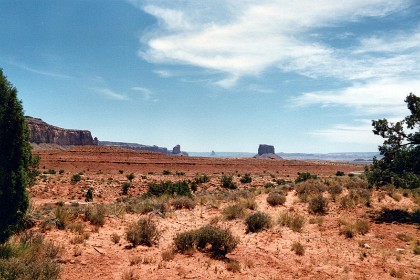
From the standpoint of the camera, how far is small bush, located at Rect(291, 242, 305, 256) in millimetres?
10827

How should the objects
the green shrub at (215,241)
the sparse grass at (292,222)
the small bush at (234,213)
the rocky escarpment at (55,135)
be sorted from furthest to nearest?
the rocky escarpment at (55,135) < the small bush at (234,213) < the sparse grass at (292,222) < the green shrub at (215,241)

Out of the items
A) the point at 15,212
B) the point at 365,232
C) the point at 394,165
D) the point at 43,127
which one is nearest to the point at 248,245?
the point at 365,232

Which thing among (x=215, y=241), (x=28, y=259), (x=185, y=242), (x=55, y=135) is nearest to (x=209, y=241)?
(x=215, y=241)

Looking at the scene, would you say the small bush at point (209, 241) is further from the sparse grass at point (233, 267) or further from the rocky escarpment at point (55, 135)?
the rocky escarpment at point (55, 135)

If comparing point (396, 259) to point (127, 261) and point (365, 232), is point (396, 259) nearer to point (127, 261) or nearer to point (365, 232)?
point (365, 232)

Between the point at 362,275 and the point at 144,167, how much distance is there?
181 feet

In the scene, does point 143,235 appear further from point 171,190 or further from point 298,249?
point 171,190

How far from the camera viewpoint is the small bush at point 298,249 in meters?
10.8

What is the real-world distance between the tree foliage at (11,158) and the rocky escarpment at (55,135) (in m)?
155

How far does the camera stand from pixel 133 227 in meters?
11.4

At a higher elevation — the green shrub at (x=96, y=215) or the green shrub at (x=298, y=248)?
the green shrub at (x=96, y=215)

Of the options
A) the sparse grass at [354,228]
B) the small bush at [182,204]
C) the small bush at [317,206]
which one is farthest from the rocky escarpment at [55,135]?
the sparse grass at [354,228]

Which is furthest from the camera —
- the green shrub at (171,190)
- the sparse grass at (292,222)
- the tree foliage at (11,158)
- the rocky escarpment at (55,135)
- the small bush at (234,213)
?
the rocky escarpment at (55,135)

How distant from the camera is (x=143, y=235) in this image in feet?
35.6
